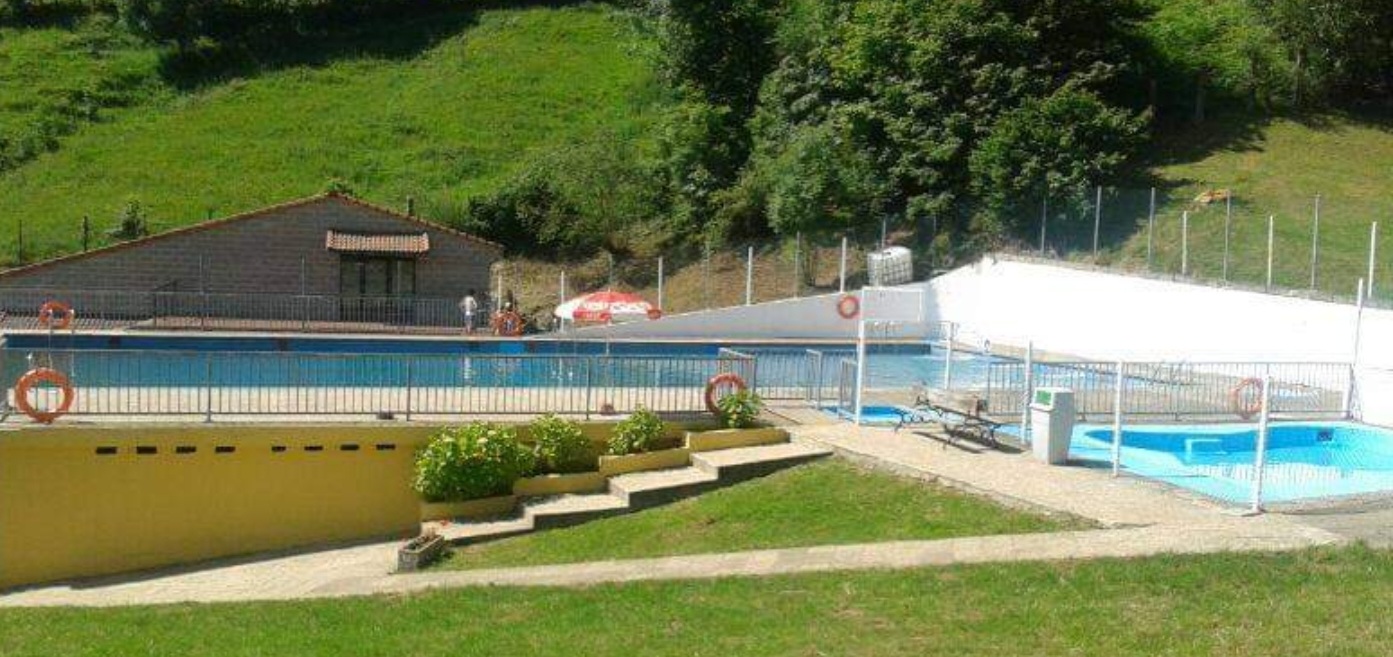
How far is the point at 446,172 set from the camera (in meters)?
56.8

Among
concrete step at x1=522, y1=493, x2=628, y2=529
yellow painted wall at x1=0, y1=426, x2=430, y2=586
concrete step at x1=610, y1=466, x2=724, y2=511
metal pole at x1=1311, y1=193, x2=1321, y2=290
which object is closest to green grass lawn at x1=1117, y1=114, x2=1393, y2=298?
metal pole at x1=1311, y1=193, x2=1321, y2=290

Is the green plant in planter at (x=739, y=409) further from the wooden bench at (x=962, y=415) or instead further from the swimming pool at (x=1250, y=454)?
the swimming pool at (x=1250, y=454)

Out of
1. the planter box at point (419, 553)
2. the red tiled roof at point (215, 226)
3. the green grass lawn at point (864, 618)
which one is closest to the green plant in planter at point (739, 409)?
the planter box at point (419, 553)

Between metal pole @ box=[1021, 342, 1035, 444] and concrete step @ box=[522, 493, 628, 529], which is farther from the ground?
metal pole @ box=[1021, 342, 1035, 444]

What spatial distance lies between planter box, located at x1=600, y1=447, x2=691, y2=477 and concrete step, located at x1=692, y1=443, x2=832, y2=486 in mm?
322

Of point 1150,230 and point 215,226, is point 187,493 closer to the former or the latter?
point 215,226

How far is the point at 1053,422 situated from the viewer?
16.6 metres

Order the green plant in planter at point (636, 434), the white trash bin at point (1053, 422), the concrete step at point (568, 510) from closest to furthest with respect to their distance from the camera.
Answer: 1. the white trash bin at point (1053, 422)
2. the concrete step at point (568, 510)
3. the green plant in planter at point (636, 434)

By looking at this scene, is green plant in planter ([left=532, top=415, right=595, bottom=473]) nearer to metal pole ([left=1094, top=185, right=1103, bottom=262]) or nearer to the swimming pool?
the swimming pool

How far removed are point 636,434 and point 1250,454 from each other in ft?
33.2

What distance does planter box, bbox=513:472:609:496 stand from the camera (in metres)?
17.7

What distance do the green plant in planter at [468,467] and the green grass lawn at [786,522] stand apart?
1.42 meters

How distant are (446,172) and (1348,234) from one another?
129 feet

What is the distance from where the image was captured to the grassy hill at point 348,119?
53688 millimetres
